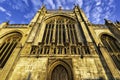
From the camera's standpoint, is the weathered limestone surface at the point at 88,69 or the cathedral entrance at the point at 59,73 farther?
the cathedral entrance at the point at 59,73

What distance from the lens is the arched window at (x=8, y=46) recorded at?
14.4 metres

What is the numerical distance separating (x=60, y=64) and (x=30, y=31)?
7.35 metres

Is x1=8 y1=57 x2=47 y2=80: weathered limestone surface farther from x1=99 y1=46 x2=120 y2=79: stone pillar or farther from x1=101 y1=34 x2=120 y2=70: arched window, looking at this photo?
x1=101 y1=34 x2=120 y2=70: arched window

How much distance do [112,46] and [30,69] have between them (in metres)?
10.6

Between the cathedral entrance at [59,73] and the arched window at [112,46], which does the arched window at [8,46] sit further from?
the arched window at [112,46]

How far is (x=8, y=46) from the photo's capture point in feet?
52.5

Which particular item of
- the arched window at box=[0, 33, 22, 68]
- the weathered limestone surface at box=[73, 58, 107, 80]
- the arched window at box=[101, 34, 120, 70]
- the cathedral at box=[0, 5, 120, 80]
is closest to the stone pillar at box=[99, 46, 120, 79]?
the cathedral at box=[0, 5, 120, 80]

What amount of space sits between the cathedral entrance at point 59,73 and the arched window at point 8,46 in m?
5.78

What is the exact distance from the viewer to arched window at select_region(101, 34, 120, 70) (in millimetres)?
14381

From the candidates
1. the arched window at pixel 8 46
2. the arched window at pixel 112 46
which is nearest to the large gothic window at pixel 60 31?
the arched window at pixel 8 46

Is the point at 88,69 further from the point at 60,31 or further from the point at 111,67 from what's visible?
the point at 60,31

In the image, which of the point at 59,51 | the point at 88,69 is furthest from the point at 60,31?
the point at 88,69

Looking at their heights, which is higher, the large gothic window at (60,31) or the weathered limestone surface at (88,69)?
the large gothic window at (60,31)

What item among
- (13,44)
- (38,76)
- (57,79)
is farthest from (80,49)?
(13,44)
